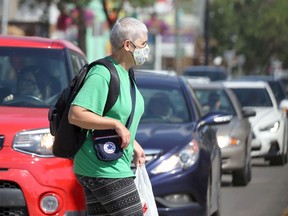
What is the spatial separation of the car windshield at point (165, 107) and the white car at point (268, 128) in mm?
7022

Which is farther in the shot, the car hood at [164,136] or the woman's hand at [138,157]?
the car hood at [164,136]

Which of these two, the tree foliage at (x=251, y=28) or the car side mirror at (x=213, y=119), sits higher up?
the car side mirror at (x=213, y=119)

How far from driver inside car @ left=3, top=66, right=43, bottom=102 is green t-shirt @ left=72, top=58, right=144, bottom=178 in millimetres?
2940

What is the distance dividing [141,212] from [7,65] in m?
3.59

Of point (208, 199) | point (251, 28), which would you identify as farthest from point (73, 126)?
point (251, 28)

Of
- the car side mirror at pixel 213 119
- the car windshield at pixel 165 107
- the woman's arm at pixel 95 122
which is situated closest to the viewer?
the woman's arm at pixel 95 122

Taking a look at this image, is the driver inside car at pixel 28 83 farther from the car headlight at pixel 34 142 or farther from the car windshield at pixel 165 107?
the car windshield at pixel 165 107

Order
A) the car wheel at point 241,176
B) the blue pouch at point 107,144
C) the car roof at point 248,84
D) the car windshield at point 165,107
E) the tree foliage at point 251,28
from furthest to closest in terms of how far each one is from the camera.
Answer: the tree foliage at point 251,28, the car roof at point 248,84, the car wheel at point 241,176, the car windshield at point 165,107, the blue pouch at point 107,144

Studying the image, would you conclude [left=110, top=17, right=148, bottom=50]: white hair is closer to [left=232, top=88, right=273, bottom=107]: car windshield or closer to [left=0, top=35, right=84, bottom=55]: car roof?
[left=0, top=35, right=84, bottom=55]: car roof

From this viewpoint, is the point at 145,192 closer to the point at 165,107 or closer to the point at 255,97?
the point at 165,107

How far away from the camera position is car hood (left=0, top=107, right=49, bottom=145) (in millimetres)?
7793

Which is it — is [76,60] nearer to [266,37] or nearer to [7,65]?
[7,65]

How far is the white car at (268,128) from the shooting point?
18922mm

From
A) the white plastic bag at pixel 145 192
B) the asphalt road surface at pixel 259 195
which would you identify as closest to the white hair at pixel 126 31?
the white plastic bag at pixel 145 192
